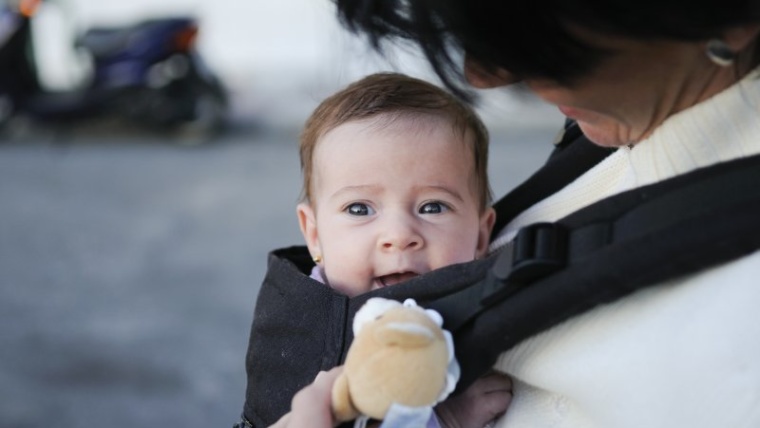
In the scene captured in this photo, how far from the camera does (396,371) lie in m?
1.18

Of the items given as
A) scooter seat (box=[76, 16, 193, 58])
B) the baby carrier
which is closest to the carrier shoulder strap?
the baby carrier

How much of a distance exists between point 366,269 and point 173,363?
3.12 m

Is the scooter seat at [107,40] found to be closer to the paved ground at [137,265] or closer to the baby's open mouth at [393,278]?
the paved ground at [137,265]

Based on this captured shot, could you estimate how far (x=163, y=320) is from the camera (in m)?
4.93

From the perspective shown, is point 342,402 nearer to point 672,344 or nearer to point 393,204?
point 672,344

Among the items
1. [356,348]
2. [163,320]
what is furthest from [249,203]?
[356,348]

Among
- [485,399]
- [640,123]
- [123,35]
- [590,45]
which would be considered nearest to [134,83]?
[123,35]

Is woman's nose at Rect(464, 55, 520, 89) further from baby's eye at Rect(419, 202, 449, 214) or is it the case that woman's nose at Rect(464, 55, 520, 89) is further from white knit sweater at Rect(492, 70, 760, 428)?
baby's eye at Rect(419, 202, 449, 214)

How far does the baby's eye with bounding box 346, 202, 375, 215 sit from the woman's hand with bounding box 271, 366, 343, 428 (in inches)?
18.5

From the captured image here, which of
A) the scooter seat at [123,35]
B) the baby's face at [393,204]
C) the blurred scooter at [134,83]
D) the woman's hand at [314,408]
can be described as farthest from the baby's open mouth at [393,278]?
the scooter seat at [123,35]

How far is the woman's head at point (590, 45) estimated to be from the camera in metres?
1.06

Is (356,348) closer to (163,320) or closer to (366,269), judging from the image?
(366,269)

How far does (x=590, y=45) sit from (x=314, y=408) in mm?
482

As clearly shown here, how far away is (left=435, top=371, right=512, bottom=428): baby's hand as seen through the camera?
1372 millimetres
